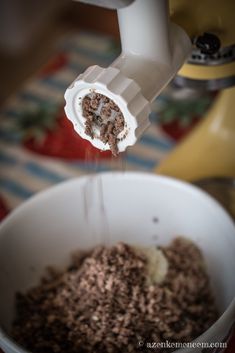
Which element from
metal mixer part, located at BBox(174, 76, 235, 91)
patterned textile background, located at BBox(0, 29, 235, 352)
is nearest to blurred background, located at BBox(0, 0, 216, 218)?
patterned textile background, located at BBox(0, 29, 235, 352)

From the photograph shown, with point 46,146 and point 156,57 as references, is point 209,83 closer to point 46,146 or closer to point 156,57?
point 156,57

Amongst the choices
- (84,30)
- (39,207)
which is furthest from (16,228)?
(84,30)

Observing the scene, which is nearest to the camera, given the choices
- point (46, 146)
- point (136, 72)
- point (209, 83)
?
point (136, 72)

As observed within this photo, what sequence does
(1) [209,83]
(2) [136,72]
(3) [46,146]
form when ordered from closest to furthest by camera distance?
(2) [136,72] < (1) [209,83] < (3) [46,146]

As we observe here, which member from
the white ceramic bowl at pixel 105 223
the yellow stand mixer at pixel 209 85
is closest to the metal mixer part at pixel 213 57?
the yellow stand mixer at pixel 209 85

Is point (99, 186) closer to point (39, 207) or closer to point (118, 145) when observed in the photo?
point (39, 207)

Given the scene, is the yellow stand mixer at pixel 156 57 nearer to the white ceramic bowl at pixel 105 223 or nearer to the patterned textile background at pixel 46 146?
the white ceramic bowl at pixel 105 223

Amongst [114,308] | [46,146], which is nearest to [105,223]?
[114,308]

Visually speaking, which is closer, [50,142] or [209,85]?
[209,85]
